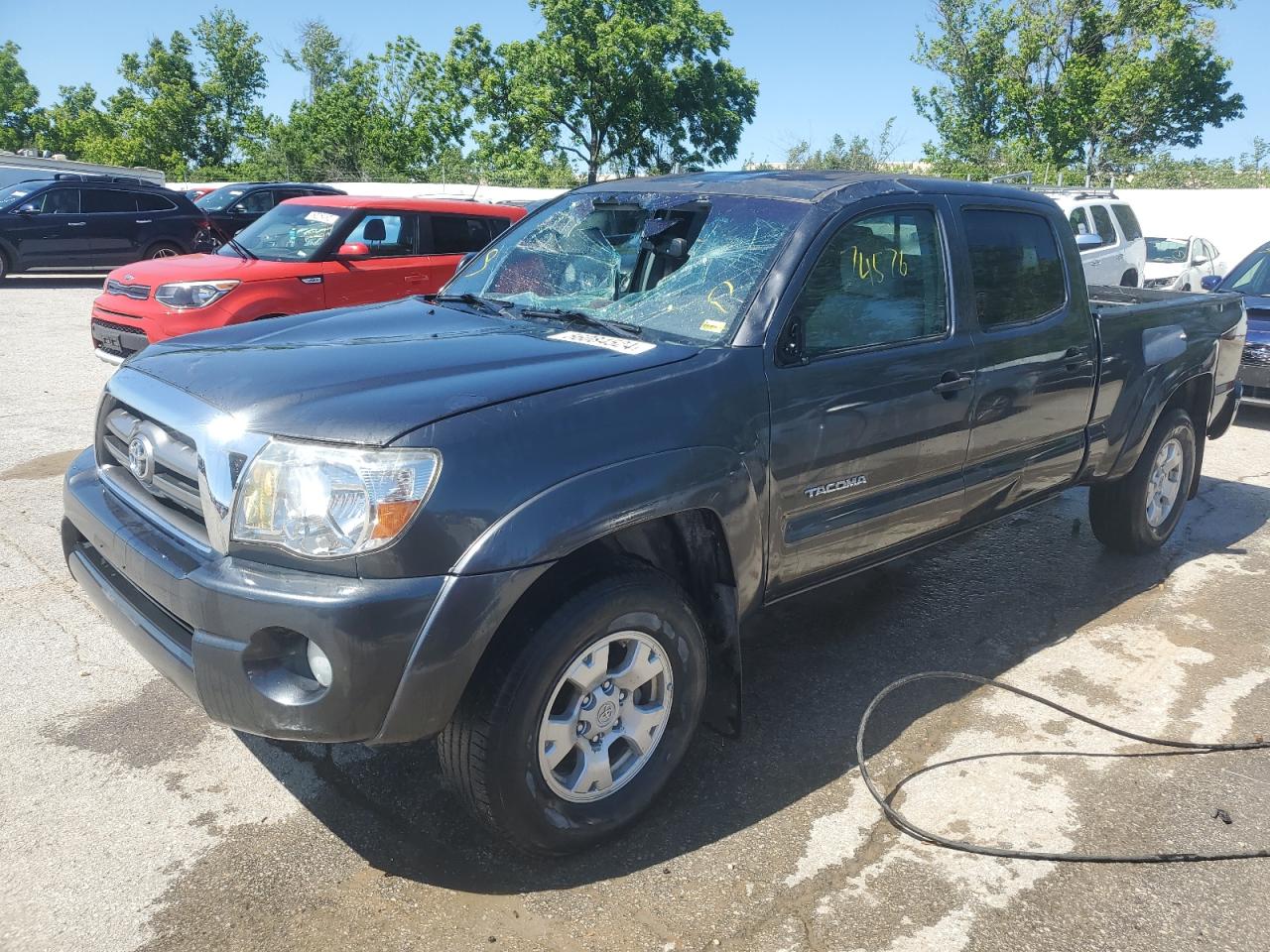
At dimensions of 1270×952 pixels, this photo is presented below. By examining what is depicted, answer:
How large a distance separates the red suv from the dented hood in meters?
5.09

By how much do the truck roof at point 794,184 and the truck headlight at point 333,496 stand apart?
1.82 metres

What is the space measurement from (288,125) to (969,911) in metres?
47.9

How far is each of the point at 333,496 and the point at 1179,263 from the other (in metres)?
16.8

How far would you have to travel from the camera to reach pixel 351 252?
8703mm

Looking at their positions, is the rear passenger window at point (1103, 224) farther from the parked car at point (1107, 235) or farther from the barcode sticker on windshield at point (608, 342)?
the barcode sticker on windshield at point (608, 342)

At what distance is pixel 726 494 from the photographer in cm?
294

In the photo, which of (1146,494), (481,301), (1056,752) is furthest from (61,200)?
(1056,752)

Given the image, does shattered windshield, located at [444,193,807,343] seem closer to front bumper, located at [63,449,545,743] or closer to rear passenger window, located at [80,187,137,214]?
front bumper, located at [63,449,545,743]

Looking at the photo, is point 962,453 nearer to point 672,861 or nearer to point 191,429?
point 672,861

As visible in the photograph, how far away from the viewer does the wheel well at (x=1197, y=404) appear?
5.28 metres

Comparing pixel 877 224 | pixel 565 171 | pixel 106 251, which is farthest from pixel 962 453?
pixel 565 171

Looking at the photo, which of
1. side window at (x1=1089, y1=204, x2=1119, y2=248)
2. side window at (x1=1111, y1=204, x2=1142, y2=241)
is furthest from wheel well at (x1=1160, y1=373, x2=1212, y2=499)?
side window at (x1=1111, y1=204, x2=1142, y2=241)

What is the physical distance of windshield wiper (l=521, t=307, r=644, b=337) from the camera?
10.9 ft

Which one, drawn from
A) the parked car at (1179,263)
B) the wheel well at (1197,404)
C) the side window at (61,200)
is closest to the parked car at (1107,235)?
the parked car at (1179,263)
